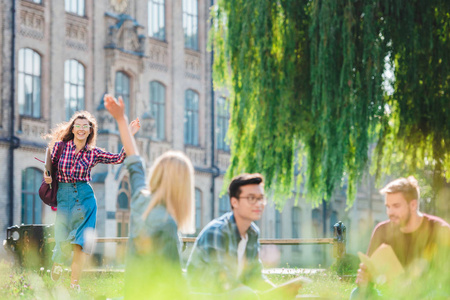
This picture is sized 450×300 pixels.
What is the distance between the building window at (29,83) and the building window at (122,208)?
13.1 feet

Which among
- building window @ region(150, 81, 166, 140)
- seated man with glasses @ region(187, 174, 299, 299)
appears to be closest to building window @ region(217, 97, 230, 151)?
building window @ region(150, 81, 166, 140)

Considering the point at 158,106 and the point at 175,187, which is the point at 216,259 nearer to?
the point at 175,187

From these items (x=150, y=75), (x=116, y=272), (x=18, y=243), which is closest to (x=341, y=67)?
(x=116, y=272)

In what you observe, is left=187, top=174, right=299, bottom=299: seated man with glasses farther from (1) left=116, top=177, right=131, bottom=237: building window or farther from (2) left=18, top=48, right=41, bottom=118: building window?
(1) left=116, top=177, right=131, bottom=237: building window

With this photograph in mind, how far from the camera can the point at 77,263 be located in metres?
8.07

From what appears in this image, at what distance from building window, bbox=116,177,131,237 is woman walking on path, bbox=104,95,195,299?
22.7m

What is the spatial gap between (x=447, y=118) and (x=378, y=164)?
1.72 m

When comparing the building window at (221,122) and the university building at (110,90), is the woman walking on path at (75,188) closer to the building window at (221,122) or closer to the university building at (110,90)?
the university building at (110,90)

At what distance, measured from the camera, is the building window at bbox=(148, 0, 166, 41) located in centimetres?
3056

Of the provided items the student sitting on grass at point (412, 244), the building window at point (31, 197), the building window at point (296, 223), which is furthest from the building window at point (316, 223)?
the student sitting on grass at point (412, 244)

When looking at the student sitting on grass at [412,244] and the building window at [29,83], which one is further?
the building window at [29,83]

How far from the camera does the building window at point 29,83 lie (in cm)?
2498

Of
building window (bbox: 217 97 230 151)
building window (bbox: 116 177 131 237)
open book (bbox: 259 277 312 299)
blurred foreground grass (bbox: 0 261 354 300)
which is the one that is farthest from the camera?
building window (bbox: 217 97 230 151)

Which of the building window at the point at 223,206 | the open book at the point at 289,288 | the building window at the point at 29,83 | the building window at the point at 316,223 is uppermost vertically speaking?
the building window at the point at 29,83
